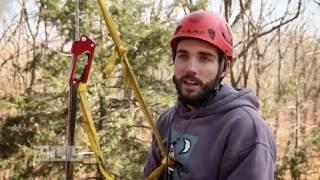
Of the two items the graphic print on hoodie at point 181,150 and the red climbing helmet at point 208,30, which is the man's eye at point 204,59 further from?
the graphic print on hoodie at point 181,150

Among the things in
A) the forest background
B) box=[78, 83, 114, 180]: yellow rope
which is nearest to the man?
box=[78, 83, 114, 180]: yellow rope

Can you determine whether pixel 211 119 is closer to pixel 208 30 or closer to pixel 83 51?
pixel 208 30

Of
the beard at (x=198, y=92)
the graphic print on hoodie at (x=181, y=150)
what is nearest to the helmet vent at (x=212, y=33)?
the beard at (x=198, y=92)

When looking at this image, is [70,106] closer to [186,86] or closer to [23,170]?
[186,86]

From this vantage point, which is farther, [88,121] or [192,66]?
[88,121]

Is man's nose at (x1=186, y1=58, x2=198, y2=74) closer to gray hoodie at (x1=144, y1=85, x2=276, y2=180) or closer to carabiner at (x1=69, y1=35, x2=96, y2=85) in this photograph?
gray hoodie at (x1=144, y1=85, x2=276, y2=180)

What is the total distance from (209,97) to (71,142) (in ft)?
1.44

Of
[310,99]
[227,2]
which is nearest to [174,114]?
[227,2]

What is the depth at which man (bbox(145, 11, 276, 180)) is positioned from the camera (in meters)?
1.09

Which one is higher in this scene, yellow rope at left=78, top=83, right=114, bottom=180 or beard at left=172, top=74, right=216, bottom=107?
beard at left=172, top=74, right=216, bottom=107

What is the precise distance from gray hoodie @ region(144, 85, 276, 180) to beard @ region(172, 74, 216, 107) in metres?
0.02

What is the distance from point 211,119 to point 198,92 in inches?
2.9

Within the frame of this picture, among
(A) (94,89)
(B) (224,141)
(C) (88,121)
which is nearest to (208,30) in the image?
(B) (224,141)

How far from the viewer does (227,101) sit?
1.21 metres
